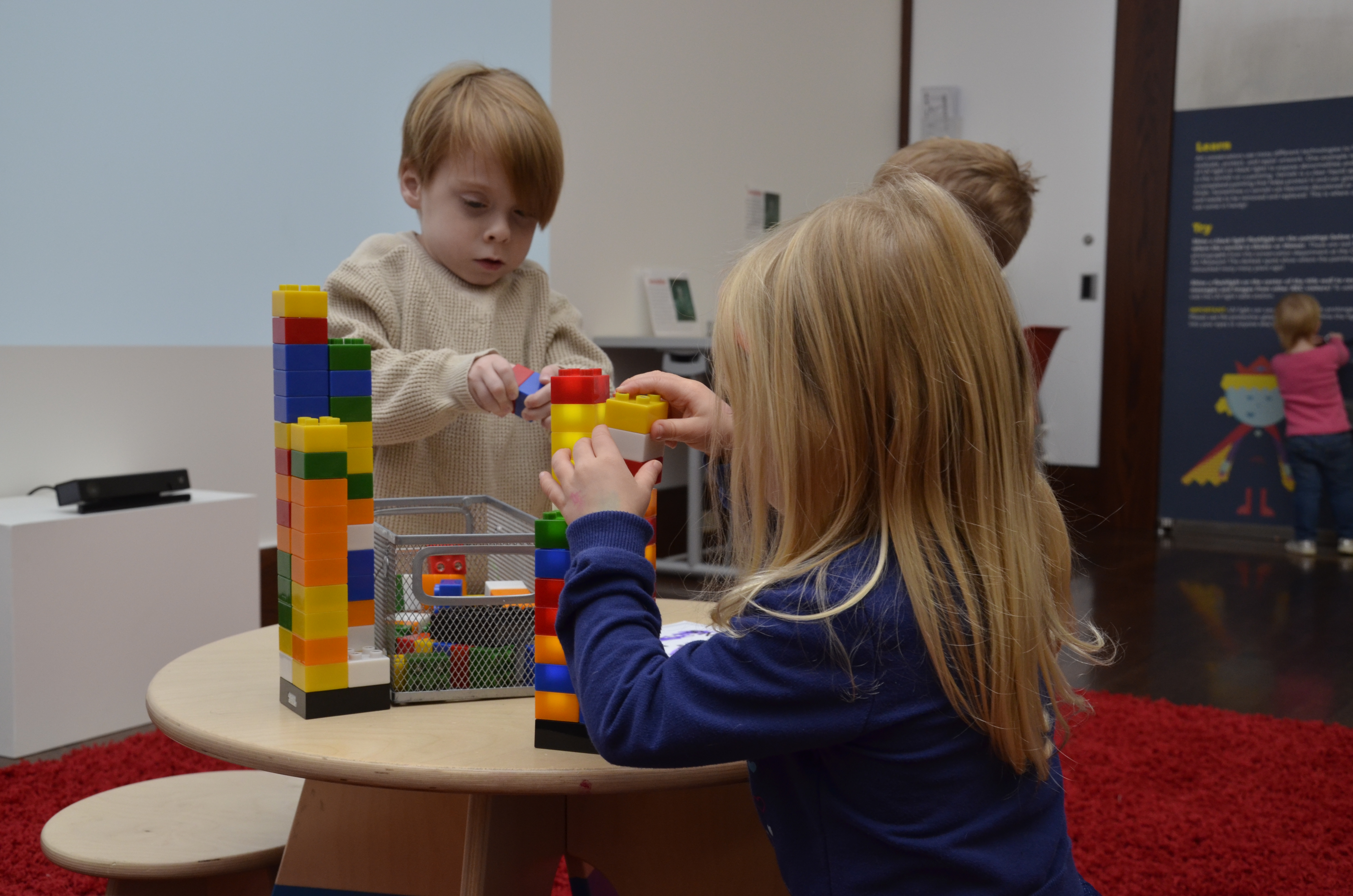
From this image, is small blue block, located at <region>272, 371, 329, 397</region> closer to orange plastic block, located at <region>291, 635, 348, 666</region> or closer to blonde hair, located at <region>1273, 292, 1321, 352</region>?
orange plastic block, located at <region>291, 635, 348, 666</region>

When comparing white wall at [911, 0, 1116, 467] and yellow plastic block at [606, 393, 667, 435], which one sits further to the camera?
white wall at [911, 0, 1116, 467]

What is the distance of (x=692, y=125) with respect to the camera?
14.8 feet

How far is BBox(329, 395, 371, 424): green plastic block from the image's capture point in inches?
39.2

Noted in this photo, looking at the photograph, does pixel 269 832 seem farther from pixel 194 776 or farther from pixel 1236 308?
pixel 1236 308

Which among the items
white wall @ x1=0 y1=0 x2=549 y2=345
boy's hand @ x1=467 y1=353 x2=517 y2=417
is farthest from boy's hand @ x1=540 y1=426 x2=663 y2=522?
white wall @ x1=0 y1=0 x2=549 y2=345

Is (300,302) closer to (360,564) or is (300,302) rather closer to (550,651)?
(360,564)

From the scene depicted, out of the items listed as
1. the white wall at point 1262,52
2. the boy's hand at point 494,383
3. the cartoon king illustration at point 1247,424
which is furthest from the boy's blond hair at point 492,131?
the white wall at point 1262,52

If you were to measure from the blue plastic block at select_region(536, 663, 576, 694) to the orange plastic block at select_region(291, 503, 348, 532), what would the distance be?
0.21m

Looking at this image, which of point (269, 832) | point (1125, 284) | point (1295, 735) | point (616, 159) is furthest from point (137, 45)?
point (1125, 284)

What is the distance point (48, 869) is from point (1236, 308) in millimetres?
4982

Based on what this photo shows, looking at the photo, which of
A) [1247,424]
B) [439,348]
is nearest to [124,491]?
[439,348]

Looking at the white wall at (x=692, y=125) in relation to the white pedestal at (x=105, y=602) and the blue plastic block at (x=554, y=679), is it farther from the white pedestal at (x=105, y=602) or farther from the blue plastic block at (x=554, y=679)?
the blue plastic block at (x=554, y=679)

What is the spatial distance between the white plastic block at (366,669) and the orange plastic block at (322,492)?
0.13 meters

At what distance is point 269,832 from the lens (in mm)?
1287
